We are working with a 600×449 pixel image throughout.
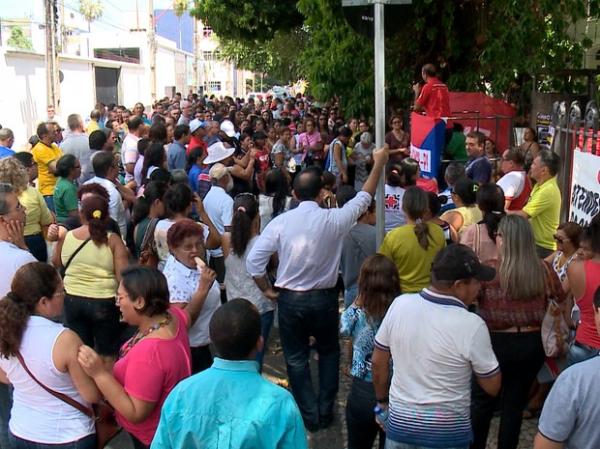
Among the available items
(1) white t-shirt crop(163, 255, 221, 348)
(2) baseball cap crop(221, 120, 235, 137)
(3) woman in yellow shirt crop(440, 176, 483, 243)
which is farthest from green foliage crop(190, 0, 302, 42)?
(1) white t-shirt crop(163, 255, 221, 348)

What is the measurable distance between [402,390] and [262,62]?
3456cm

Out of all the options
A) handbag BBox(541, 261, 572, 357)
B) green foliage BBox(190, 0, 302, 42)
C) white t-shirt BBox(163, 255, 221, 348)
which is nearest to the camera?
handbag BBox(541, 261, 572, 357)

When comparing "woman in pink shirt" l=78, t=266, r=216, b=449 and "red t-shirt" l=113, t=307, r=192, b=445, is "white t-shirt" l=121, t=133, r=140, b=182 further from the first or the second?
"red t-shirt" l=113, t=307, r=192, b=445

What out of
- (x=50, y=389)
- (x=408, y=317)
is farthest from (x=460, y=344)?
(x=50, y=389)

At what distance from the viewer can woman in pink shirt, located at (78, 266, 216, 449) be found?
293cm

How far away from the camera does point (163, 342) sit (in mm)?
3043

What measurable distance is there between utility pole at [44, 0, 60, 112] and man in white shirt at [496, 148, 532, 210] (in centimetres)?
1872

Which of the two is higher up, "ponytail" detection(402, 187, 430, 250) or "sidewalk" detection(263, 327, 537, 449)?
"ponytail" detection(402, 187, 430, 250)

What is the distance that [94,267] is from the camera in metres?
4.70

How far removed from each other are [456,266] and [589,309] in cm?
114

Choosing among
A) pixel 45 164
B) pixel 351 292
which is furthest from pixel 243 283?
pixel 45 164

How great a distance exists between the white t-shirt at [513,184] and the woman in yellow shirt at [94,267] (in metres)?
3.68

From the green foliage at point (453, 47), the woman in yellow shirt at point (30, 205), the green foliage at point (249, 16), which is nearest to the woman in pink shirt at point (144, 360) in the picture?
the woman in yellow shirt at point (30, 205)

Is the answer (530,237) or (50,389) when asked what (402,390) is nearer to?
(530,237)
